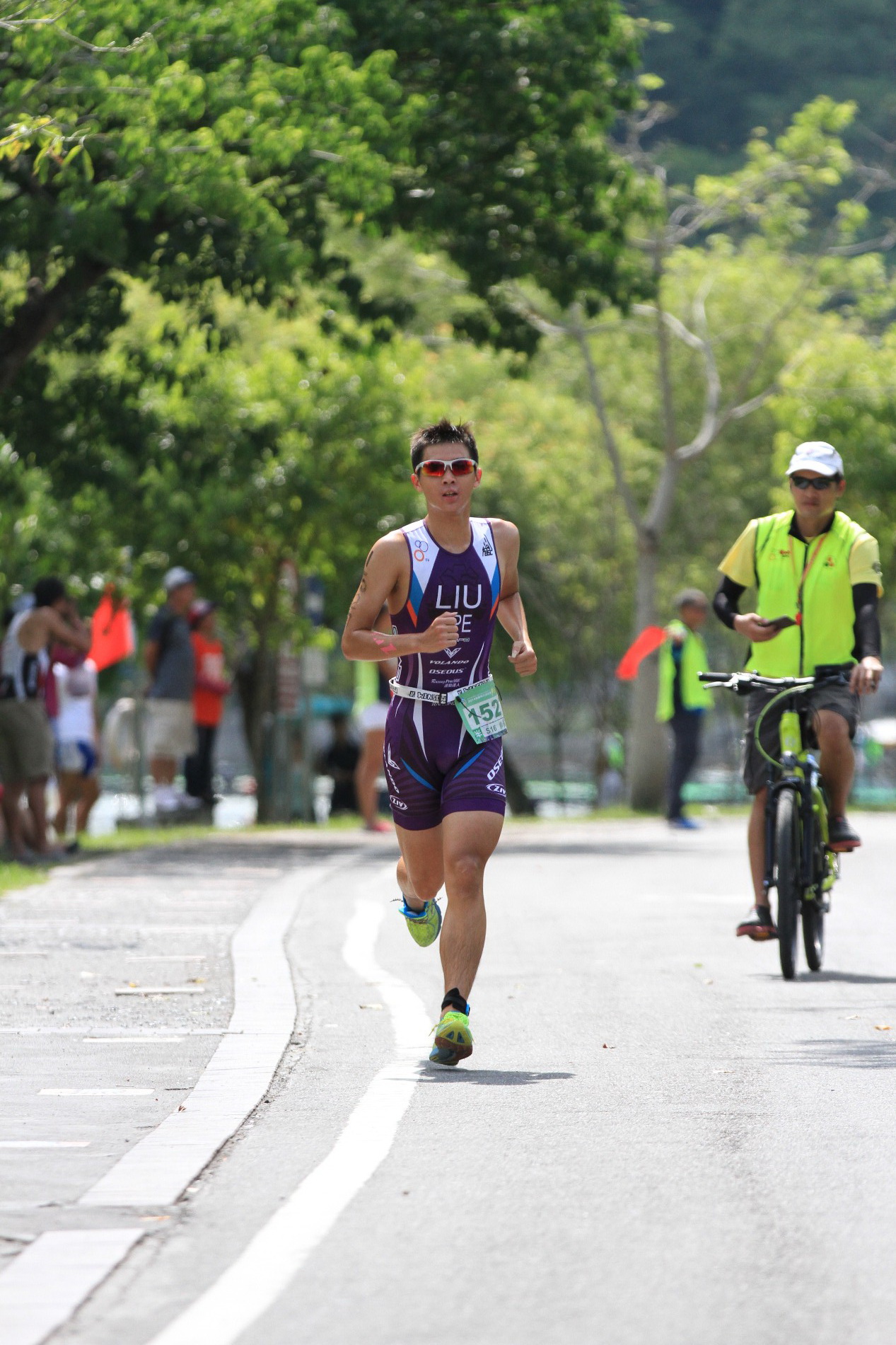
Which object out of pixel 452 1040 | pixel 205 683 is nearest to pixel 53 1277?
pixel 452 1040

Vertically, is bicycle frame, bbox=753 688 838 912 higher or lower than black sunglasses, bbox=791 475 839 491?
lower

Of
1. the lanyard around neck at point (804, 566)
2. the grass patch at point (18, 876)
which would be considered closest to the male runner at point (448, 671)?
the lanyard around neck at point (804, 566)

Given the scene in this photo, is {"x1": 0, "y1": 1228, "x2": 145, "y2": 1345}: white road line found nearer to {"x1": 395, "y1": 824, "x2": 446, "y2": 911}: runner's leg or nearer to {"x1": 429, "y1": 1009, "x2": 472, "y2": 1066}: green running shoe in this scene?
{"x1": 429, "y1": 1009, "x2": 472, "y2": 1066}: green running shoe

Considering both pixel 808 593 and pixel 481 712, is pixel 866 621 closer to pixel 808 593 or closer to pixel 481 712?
pixel 808 593

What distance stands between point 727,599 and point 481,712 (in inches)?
114

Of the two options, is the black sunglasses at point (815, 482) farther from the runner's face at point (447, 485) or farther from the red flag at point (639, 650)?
the red flag at point (639, 650)

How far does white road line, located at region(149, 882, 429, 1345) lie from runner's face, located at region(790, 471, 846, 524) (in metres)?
2.91

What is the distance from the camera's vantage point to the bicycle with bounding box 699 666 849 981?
9.25 meters

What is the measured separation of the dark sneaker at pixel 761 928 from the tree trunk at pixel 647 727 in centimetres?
1806

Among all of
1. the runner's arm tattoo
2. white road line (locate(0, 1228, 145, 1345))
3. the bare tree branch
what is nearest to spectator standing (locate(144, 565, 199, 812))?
the bare tree branch

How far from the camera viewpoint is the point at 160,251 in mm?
17750

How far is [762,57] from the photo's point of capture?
229ft

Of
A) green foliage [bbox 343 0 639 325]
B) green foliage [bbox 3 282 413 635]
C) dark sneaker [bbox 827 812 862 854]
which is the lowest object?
dark sneaker [bbox 827 812 862 854]

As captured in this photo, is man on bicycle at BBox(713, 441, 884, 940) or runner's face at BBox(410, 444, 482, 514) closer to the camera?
runner's face at BBox(410, 444, 482, 514)
